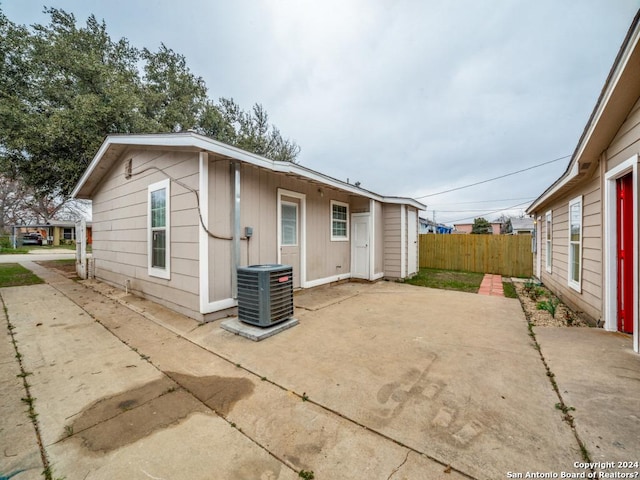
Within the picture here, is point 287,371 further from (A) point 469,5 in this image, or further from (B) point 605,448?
(A) point 469,5

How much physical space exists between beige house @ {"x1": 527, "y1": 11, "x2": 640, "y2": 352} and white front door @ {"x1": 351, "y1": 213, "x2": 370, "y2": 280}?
171 inches

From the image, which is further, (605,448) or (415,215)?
(415,215)

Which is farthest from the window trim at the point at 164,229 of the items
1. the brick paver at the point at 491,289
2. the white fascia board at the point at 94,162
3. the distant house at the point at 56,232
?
the distant house at the point at 56,232

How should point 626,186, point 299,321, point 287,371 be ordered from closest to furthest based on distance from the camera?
1. point 287,371
2. point 626,186
3. point 299,321

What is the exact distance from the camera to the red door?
3.32m

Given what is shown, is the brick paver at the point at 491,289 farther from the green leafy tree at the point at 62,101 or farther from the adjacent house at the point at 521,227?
the adjacent house at the point at 521,227

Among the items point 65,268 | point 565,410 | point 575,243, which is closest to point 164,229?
point 565,410

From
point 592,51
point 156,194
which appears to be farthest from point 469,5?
point 156,194

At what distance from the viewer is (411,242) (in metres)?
9.23

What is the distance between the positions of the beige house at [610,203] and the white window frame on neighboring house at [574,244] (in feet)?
0.06

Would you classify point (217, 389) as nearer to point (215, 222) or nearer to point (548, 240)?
point (215, 222)

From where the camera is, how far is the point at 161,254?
16.4 feet

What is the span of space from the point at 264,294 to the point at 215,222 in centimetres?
151

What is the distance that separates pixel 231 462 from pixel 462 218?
41.8m
